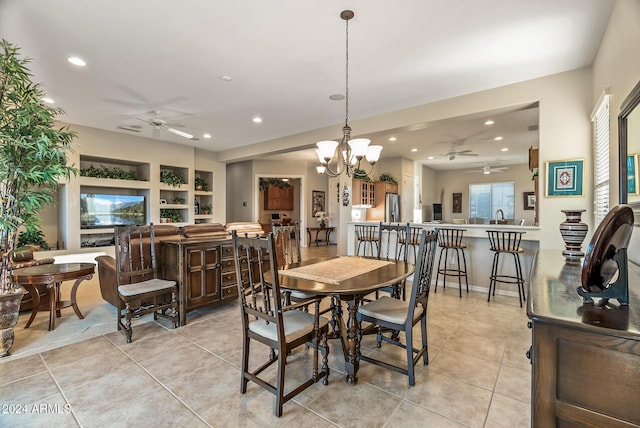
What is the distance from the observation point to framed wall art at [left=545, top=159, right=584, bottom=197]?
10.9 feet

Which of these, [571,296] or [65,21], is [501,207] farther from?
[65,21]

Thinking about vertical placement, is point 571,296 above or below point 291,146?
below

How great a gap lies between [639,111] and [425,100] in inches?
109

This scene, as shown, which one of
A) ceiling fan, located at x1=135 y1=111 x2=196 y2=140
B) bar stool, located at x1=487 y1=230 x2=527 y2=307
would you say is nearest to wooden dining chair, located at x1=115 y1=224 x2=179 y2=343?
ceiling fan, located at x1=135 y1=111 x2=196 y2=140

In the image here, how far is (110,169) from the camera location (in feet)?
22.6

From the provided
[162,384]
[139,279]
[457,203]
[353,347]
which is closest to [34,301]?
[139,279]

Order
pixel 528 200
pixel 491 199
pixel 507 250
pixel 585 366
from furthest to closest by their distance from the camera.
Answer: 1. pixel 491 199
2. pixel 528 200
3. pixel 507 250
4. pixel 585 366

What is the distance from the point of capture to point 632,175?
186 cm

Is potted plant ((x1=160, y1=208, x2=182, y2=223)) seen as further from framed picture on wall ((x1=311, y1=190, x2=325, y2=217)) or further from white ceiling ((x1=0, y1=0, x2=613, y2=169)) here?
framed picture on wall ((x1=311, y1=190, x2=325, y2=217))

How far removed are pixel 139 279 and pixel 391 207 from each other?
640 centimetres

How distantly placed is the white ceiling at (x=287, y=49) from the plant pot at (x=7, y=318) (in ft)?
7.78

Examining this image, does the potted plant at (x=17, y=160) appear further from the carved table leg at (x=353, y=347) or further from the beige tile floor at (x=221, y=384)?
the carved table leg at (x=353, y=347)

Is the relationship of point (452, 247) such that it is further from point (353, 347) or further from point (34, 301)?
point (34, 301)

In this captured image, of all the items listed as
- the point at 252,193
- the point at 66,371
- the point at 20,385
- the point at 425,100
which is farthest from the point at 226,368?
the point at 252,193
